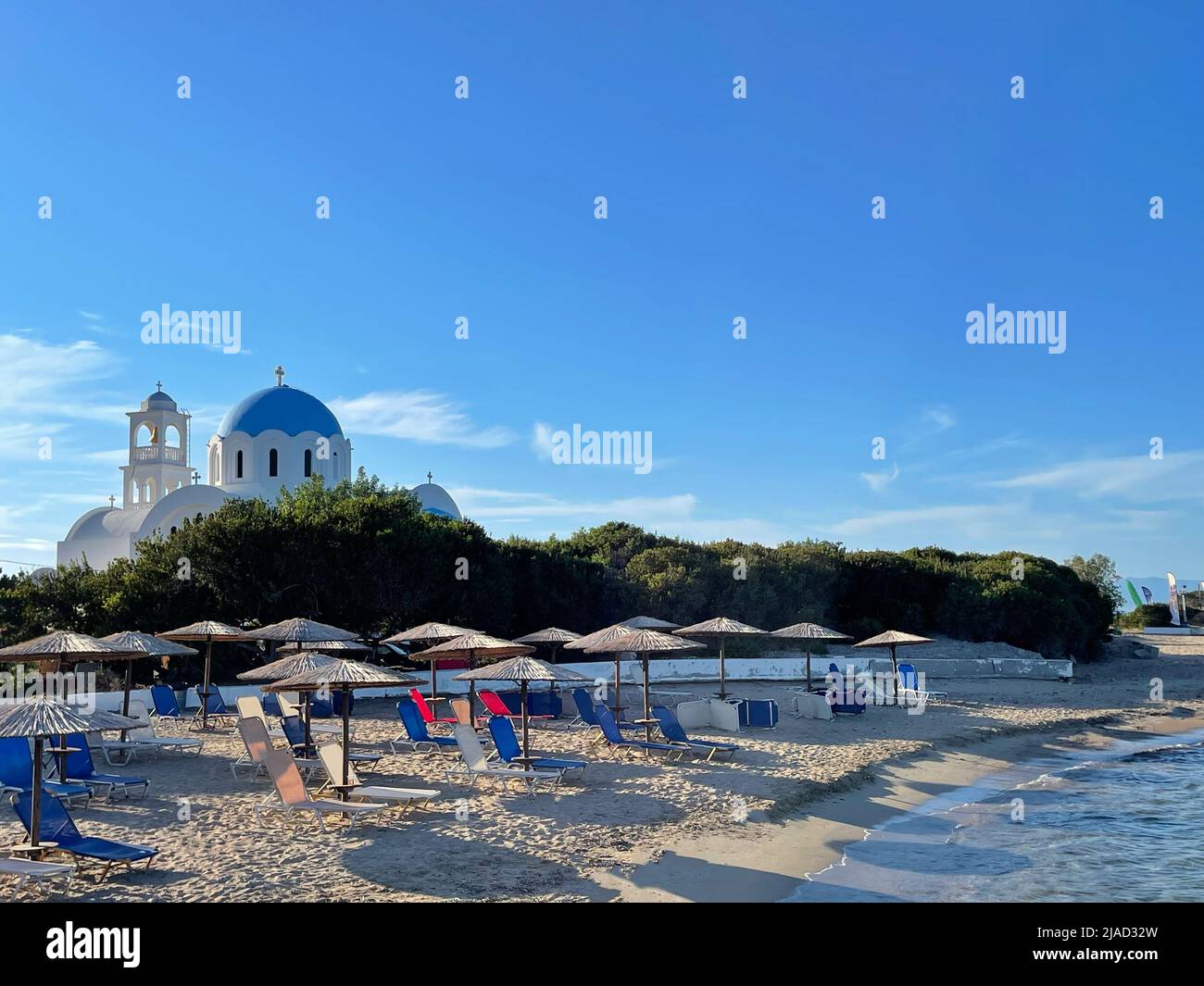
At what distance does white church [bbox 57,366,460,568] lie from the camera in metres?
45.1

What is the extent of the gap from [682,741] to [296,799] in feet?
22.6

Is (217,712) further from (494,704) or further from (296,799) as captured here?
(296,799)

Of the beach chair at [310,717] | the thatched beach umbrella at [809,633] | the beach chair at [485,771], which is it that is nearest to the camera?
the beach chair at [485,771]

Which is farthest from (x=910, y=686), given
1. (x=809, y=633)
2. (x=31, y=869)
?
(x=31, y=869)

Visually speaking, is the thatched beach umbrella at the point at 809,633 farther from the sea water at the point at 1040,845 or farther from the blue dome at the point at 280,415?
the blue dome at the point at 280,415

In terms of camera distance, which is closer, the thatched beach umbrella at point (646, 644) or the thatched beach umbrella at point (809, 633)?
the thatched beach umbrella at point (646, 644)

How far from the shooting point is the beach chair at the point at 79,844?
28.2ft

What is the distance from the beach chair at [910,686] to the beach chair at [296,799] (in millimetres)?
16052

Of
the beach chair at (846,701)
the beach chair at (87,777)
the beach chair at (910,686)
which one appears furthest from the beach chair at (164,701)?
the beach chair at (910,686)

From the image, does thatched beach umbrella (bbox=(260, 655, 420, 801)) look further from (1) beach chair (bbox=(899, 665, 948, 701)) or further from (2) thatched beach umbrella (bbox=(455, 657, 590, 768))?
(1) beach chair (bbox=(899, 665, 948, 701))

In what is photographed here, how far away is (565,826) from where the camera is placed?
11.2m
